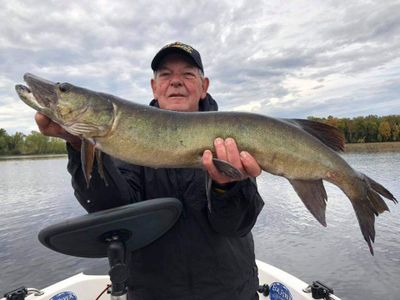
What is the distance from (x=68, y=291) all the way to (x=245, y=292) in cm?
267

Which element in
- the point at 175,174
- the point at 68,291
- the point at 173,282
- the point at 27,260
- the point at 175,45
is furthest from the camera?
the point at 27,260

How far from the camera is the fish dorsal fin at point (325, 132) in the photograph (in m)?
2.88

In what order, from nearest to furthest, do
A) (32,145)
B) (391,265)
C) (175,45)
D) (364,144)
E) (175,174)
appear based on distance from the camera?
1. (175,174)
2. (175,45)
3. (391,265)
4. (364,144)
5. (32,145)

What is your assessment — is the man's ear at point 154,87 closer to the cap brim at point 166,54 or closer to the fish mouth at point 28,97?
the cap brim at point 166,54

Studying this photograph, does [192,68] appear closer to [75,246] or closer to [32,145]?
[75,246]

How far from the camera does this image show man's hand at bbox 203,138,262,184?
2.48 metres

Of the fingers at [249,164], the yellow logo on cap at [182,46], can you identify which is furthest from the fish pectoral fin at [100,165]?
the yellow logo on cap at [182,46]

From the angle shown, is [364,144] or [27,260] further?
[364,144]

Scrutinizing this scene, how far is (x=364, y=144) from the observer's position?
194ft

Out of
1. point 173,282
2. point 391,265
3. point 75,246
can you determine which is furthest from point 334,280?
point 75,246

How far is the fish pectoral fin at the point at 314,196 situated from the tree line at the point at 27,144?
2781 inches

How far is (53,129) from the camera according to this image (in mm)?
2334

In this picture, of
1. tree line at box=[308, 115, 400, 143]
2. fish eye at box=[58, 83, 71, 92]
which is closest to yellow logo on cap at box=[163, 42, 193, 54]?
fish eye at box=[58, 83, 71, 92]

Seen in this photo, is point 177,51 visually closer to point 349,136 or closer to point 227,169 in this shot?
point 227,169
